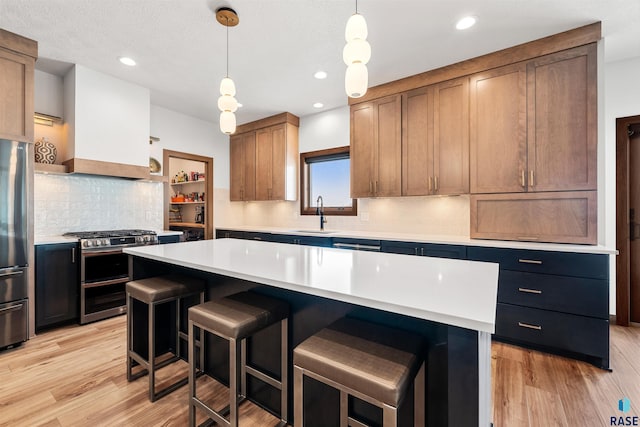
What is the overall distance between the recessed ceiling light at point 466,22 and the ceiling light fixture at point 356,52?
51.8 inches

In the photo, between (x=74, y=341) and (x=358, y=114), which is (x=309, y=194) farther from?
(x=74, y=341)

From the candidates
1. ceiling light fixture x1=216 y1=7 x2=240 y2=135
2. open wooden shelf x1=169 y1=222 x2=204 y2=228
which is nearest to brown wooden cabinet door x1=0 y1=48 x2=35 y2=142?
ceiling light fixture x1=216 y1=7 x2=240 y2=135

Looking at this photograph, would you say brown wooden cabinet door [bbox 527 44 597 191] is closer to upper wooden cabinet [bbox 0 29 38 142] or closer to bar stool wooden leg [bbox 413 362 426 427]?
bar stool wooden leg [bbox 413 362 426 427]

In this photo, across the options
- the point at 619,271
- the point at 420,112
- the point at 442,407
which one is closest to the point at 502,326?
the point at 619,271

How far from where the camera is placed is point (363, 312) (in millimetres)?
1288

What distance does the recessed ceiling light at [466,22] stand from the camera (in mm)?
2230

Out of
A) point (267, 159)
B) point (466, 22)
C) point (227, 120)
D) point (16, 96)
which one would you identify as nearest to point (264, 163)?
point (267, 159)

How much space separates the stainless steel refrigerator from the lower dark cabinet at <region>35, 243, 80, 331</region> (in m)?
0.14

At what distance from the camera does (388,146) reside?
340 centimetres

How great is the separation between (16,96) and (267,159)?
278 centimetres

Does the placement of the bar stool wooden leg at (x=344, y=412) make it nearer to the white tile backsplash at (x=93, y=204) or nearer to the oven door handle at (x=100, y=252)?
the oven door handle at (x=100, y=252)

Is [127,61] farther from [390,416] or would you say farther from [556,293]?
[556,293]

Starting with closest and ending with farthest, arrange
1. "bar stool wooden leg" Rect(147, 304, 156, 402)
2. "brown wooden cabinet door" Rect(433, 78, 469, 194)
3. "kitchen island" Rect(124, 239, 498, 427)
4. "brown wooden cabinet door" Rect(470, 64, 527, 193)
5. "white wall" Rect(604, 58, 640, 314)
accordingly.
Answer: "kitchen island" Rect(124, 239, 498, 427) < "bar stool wooden leg" Rect(147, 304, 156, 402) < "brown wooden cabinet door" Rect(470, 64, 527, 193) < "white wall" Rect(604, 58, 640, 314) < "brown wooden cabinet door" Rect(433, 78, 469, 194)

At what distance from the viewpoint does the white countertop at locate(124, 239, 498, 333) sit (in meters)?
0.86
